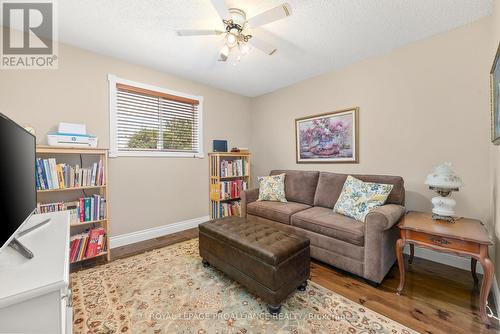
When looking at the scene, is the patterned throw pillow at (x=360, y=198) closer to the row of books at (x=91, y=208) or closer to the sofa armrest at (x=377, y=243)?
the sofa armrest at (x=377, y=243)

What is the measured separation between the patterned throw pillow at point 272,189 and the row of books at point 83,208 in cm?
200

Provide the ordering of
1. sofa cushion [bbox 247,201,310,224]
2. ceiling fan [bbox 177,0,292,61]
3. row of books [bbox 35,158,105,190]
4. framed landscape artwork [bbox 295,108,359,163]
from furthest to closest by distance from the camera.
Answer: framed landscape artwork [bbox 295,108,359,163] < sofa cushion [bbox 247,201,310,224] < row of books [bbox 35,158,105,190] < ceiling fan [bbox 177,0,292,61]

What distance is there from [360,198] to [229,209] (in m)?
2.09

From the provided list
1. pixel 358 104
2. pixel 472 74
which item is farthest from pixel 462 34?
pixel 358 104

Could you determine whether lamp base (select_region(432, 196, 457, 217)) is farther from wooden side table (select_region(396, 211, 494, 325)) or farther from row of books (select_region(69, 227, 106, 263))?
row of books (select_region(69, 227, 106, 263))

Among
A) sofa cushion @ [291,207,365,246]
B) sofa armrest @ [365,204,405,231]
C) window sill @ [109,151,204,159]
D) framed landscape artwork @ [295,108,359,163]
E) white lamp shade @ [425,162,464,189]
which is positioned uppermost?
framed landscape artwork @ [295,108,359,163]

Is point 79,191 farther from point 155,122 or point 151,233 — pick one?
point 155,122

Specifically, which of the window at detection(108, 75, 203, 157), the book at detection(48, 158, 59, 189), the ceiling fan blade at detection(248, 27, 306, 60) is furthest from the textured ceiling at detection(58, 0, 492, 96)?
the book at detection(48, 158, 59, 189)

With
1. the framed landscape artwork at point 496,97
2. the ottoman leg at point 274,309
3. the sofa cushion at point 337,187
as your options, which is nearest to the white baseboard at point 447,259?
the sofa cushion at point 337,187

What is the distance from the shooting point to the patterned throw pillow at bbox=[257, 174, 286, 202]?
3.08 meters

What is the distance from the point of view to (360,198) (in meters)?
2.23

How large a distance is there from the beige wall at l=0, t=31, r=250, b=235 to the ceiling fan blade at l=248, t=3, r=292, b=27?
1.92 metres

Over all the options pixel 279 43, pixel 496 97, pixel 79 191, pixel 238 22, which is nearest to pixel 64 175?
pixel 79 191

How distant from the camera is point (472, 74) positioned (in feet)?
6.64
